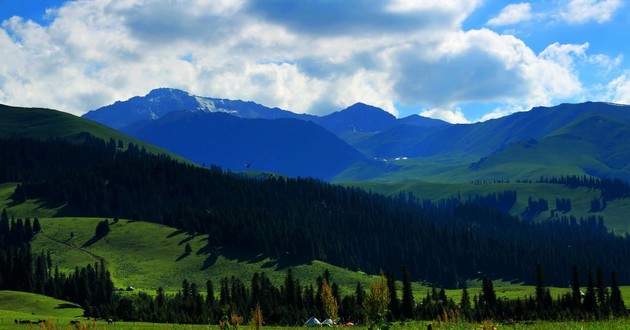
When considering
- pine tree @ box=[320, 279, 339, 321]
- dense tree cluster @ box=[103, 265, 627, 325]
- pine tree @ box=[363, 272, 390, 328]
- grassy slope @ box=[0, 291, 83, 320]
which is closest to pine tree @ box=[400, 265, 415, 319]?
dense tree cluster @ box=[103, 265, 627, 325]

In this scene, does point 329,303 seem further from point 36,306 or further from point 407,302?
point 36,306

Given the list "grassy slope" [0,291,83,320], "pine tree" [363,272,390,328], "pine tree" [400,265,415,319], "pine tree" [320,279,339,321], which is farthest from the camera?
"grassy slope" [0,291,83,320]

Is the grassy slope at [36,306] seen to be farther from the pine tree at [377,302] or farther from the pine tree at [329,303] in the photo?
the pine tree at [377,302]

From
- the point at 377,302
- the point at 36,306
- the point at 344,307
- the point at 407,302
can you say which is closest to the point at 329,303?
the point at 377,302

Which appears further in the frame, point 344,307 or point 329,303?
point 344,307

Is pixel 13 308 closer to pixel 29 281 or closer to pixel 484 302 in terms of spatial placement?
pixel 29 281

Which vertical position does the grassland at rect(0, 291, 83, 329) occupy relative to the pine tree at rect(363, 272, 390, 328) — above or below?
below

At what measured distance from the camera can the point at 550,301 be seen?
430ft

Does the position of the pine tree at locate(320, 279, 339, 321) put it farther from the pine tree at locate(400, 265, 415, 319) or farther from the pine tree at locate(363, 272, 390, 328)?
the pine tree at locate(400, 265, 415, 319)

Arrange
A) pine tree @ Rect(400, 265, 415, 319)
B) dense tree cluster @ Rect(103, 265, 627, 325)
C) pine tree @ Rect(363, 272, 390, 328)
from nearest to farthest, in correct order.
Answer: pine tree @ Rect(363, 272, 390, 328)
dense tree cluster @ Rect(103, 265, 627, 325)
pine tree @ Rect(400, 265, 415, 319)

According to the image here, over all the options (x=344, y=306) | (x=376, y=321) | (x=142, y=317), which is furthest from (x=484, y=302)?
(x=376, y=321)

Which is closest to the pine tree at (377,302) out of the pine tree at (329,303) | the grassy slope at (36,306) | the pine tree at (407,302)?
the pine tree at (329,303)

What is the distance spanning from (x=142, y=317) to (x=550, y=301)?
269 feet

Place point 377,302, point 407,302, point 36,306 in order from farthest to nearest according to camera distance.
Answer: point 36,306
point 407,302
point 377,302
